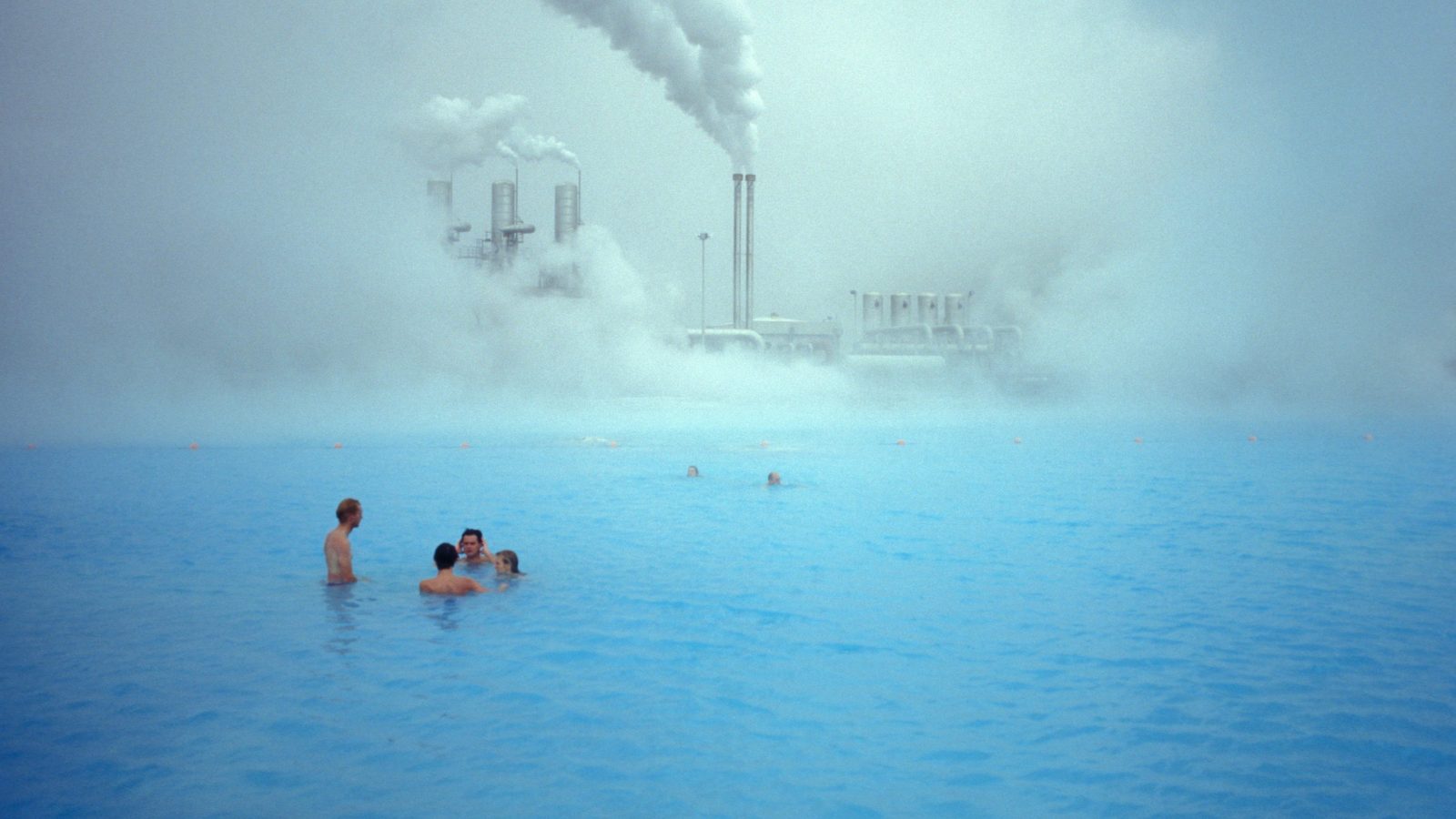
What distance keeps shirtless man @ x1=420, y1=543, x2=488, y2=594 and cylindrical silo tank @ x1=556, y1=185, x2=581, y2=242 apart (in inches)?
1316

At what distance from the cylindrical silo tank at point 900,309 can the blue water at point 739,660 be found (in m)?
35.8

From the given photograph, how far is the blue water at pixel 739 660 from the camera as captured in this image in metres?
4.89

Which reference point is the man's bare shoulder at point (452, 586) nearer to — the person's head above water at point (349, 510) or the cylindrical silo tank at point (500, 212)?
the person's head above water at point (349, 510)

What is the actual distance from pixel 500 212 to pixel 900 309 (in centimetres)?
2033

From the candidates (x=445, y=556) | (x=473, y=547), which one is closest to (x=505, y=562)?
(x=473, y=547)

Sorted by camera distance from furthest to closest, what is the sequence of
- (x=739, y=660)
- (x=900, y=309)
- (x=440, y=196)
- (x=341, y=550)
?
(x=900, y=309), (x=440, y=196), (x=341, y=550), (x=739, y=660)

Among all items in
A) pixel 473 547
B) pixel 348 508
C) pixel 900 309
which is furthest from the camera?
pixel 900 309

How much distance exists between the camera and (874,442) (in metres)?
24.2

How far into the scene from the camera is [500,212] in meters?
41.0

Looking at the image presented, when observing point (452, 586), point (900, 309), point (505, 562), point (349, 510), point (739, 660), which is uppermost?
point (900, 309)

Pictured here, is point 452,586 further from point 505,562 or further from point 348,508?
point 348,508

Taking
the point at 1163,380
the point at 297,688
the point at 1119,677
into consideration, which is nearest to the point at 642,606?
the point at 297,688

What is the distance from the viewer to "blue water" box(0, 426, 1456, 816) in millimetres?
4895

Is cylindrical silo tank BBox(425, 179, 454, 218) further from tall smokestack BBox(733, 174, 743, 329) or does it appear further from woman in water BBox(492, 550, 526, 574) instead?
woman in water BBox(492, 550, 526, 574)
